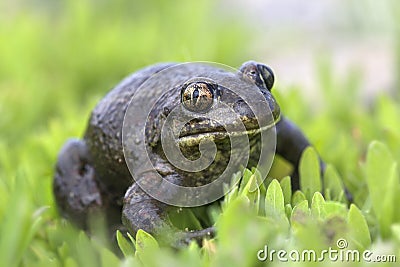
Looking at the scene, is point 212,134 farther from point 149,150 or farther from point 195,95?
point 149,150

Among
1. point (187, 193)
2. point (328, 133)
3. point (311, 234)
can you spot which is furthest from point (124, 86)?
point (311, 234)

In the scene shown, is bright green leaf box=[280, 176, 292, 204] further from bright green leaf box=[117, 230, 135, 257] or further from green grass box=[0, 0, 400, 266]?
bright green leaf box=[117, 230, 135, 257]

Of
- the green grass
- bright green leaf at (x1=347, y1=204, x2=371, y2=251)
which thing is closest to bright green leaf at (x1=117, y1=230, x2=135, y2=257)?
the green grass

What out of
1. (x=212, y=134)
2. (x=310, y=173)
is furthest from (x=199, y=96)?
(x=310, y=173)

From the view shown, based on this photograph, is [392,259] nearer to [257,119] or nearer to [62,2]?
[257,119]

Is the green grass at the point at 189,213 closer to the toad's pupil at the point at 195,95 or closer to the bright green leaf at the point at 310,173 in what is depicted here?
the bright green leaf at the point at 310,173

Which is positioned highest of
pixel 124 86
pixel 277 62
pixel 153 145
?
pixel 124 86
